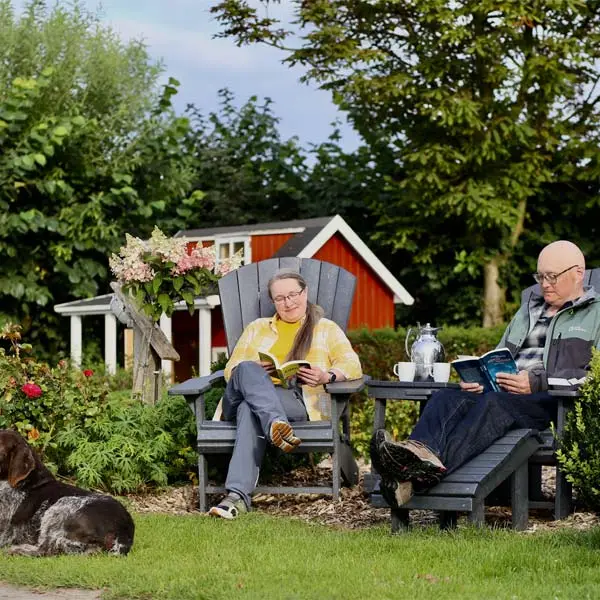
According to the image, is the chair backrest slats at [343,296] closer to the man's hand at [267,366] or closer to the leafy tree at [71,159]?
the man's hand at [267,366]

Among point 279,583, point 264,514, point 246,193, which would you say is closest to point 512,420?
point 264,514

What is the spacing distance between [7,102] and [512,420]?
9.55 meters

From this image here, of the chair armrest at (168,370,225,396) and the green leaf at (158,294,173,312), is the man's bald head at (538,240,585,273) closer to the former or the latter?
the chair armrest at (168,370,225,396)

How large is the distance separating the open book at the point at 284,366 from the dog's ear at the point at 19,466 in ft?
5.31

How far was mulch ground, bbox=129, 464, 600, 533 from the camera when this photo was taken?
5.92 meters

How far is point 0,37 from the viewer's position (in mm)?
15117

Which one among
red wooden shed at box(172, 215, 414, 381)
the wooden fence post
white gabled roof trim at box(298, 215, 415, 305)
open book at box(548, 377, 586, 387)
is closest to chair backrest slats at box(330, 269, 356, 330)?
the wooden fence post

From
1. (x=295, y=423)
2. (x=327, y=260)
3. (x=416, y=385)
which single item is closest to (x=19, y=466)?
(x=295, y=423)

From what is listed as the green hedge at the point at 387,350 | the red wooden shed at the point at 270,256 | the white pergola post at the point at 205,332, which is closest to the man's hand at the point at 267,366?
the green hedge at the point at 387,350

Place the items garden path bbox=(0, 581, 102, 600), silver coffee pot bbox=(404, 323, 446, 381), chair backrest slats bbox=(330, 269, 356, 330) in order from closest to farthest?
garden path bbox=(0, 581, 102, 600)
silver coffee pot bbox=(404, 323, 446, 381)
chair backrest slats bbox=(330, 269, 356, 330)

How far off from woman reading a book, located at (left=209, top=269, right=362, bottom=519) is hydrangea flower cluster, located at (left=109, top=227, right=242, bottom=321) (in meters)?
0.75

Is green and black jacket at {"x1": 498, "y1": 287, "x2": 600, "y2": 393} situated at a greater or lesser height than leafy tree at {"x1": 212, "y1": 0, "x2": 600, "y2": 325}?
lesser

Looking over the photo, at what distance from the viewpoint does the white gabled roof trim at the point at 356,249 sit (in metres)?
14.2

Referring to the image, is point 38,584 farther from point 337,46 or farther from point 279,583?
point 337,46
